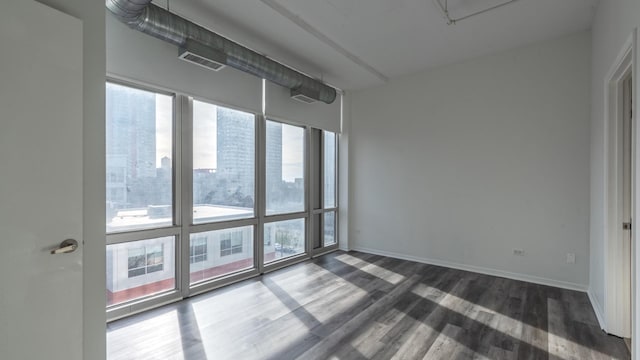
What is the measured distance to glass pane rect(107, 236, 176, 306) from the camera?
3.00 metres

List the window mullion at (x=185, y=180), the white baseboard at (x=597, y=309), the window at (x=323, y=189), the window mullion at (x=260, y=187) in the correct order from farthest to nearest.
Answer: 1. the window at (x=323, y=189)
2. the window mullion at (x=260, y=187)
3. the window mullion at (x=185, y=180)
4. the white baseboard at (x=597, y=309)

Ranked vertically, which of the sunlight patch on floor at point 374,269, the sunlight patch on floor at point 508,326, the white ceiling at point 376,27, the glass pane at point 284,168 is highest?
the white ceiling at point 376,27

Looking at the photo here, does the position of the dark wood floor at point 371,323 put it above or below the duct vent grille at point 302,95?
below

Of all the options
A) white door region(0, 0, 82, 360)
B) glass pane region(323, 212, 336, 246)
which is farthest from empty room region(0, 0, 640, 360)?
glass pane region(323, 212, 336, 246)

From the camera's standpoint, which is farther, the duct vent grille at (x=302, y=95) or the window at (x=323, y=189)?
the window at (x=323, y=189)

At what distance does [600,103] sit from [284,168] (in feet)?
12.9

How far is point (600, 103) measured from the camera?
3.06 meters

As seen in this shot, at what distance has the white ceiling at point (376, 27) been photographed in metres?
3.11

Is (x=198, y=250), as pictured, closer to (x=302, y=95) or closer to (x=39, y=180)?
(x=39, y=180)

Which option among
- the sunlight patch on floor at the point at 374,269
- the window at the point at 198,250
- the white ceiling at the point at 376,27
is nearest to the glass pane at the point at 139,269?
the window at the point at 198,250

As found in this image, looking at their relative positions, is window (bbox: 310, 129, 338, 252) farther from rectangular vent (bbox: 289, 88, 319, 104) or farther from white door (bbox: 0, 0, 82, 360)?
white door (bbox: 0, 0, 82, 360)

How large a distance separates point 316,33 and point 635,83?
2.94 metres

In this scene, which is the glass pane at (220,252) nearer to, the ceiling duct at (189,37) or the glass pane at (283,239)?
the glass pane at (283,239)

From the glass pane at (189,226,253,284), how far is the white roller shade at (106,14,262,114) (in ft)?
5.56
